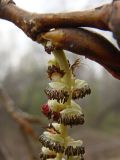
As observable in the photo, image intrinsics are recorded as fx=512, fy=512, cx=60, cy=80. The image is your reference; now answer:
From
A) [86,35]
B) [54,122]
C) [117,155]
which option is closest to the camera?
[86,35]

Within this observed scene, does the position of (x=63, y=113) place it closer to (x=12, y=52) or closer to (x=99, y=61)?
(x=99, y=61)

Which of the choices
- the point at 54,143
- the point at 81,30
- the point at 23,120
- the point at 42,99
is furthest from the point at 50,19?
the point at 42,99

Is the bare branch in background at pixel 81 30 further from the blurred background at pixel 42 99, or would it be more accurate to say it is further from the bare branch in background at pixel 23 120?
the blurred background at pixel 42 99

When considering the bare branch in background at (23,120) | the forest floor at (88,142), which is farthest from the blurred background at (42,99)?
the bare branch in background at (23,120)

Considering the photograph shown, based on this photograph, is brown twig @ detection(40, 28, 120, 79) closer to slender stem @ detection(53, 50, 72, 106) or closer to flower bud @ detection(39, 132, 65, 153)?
slender stem @ detection(53, 50, 72, 106)

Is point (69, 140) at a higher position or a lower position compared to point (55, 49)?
lower

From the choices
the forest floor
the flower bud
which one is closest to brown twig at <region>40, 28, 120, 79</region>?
the flower bud

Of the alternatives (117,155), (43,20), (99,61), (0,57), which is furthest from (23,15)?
(0,57)

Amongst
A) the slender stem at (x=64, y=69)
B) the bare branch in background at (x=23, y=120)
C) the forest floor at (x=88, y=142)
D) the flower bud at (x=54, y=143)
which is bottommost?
the flower bud at (x=54, y=143)
